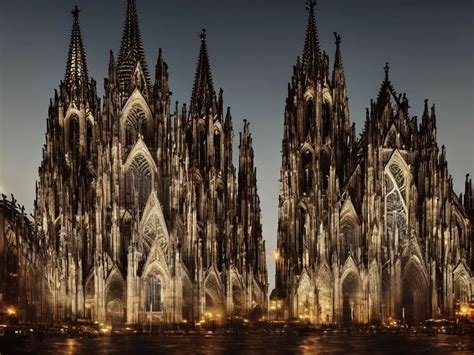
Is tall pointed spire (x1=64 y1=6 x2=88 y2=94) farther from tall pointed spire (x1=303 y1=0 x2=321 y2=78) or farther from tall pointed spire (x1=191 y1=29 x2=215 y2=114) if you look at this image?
tall pointed spire (x1=303 y1=0 x2=321 y2=78)

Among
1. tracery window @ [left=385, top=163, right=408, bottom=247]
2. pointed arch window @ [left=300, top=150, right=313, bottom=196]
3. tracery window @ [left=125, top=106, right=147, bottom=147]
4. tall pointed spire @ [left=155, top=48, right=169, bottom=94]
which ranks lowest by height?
tracery window @ [left=385, top=163, right=408, bottom=247]

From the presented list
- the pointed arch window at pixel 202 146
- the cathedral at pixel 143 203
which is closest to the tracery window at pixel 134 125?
the cathedral at pixel 143 203

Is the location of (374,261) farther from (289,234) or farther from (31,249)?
(31,249)

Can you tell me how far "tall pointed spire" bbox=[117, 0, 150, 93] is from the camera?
86375 mm

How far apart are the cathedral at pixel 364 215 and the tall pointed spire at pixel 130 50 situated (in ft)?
48.9

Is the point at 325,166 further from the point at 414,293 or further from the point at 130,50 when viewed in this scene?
the point at 130,50

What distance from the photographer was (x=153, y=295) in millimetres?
76938

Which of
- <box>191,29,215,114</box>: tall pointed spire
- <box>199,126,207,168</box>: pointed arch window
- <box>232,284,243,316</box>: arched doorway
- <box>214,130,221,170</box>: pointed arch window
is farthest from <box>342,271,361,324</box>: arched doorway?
<box>191,29,215,114</box>: tall pointed spire

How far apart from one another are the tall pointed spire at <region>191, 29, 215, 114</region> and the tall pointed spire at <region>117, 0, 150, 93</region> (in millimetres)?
5172

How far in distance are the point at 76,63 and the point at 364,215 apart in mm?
32727

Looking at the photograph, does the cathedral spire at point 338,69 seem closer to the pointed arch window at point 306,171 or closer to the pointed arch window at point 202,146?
the pointed arch window at point 306,171

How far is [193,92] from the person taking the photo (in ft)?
292

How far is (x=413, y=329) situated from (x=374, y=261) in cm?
814

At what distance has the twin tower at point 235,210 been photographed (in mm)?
76375
